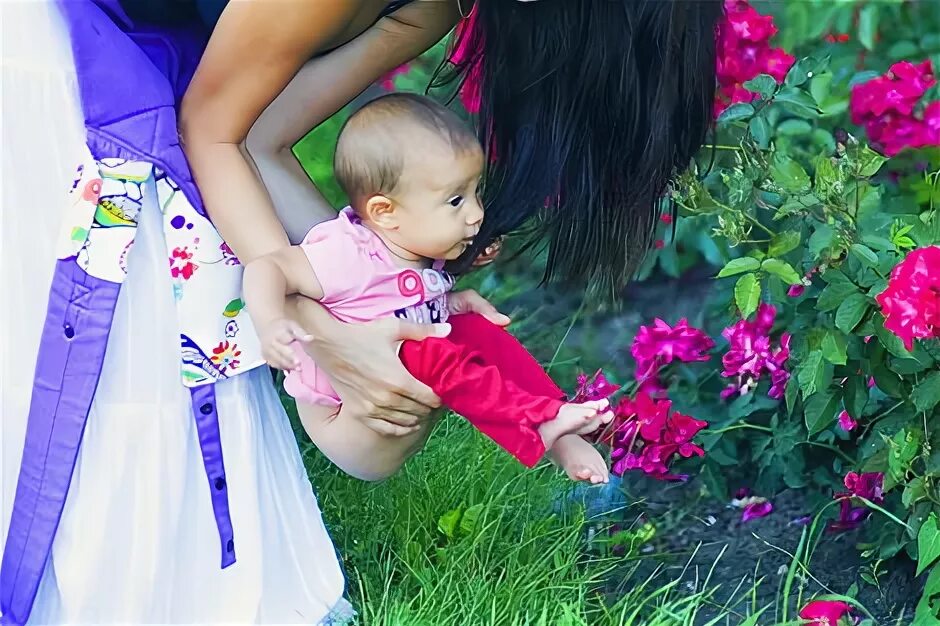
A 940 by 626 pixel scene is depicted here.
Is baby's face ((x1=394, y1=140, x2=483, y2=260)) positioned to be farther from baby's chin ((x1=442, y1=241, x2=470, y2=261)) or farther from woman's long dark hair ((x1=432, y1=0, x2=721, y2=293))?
woman's long dark hair ((x1=432, y1=0, x2=721, y2=293))

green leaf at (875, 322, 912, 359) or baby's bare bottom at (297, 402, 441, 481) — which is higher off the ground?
baby's bare bottom at (297, 402, 441, 481)

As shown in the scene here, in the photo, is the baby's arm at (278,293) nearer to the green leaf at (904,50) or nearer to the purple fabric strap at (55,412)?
the purple fabric strap at (55,412)

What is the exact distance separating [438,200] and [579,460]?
0.38 m

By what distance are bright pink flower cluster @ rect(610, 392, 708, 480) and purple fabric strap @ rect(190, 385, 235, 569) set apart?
2.72ft

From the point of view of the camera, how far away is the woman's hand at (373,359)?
65.9 inches

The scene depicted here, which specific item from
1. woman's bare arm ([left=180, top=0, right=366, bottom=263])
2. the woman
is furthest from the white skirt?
woman's bare arm ([left=180, top=0, right=366, bottom=263])

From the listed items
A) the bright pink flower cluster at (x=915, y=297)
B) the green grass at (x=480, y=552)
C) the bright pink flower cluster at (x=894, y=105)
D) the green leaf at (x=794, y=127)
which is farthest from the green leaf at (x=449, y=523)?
the green leaf at (x=794, y=127)

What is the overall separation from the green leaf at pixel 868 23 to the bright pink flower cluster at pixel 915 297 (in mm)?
1141

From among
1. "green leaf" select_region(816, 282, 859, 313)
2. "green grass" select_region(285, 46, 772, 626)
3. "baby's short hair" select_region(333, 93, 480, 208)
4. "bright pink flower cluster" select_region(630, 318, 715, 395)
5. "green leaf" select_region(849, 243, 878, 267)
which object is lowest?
"green grass" select_region(285, 46, 772, 626)

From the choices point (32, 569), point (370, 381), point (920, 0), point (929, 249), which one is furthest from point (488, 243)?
point (920, 0)

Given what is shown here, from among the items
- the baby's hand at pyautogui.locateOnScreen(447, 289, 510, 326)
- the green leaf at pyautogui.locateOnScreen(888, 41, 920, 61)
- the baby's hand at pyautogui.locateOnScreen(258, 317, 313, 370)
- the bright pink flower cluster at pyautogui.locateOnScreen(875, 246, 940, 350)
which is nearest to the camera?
the baby's hand at pyautogui.locateOnScreen(258, 317, 313, 370)

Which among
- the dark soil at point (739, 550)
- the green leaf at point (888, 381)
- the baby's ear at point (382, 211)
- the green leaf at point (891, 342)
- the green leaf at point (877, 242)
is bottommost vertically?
the dark soil at point (739, 550)

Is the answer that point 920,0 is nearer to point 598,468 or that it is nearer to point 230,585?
point 598,468

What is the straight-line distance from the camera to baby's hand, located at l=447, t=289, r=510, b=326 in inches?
71.8
